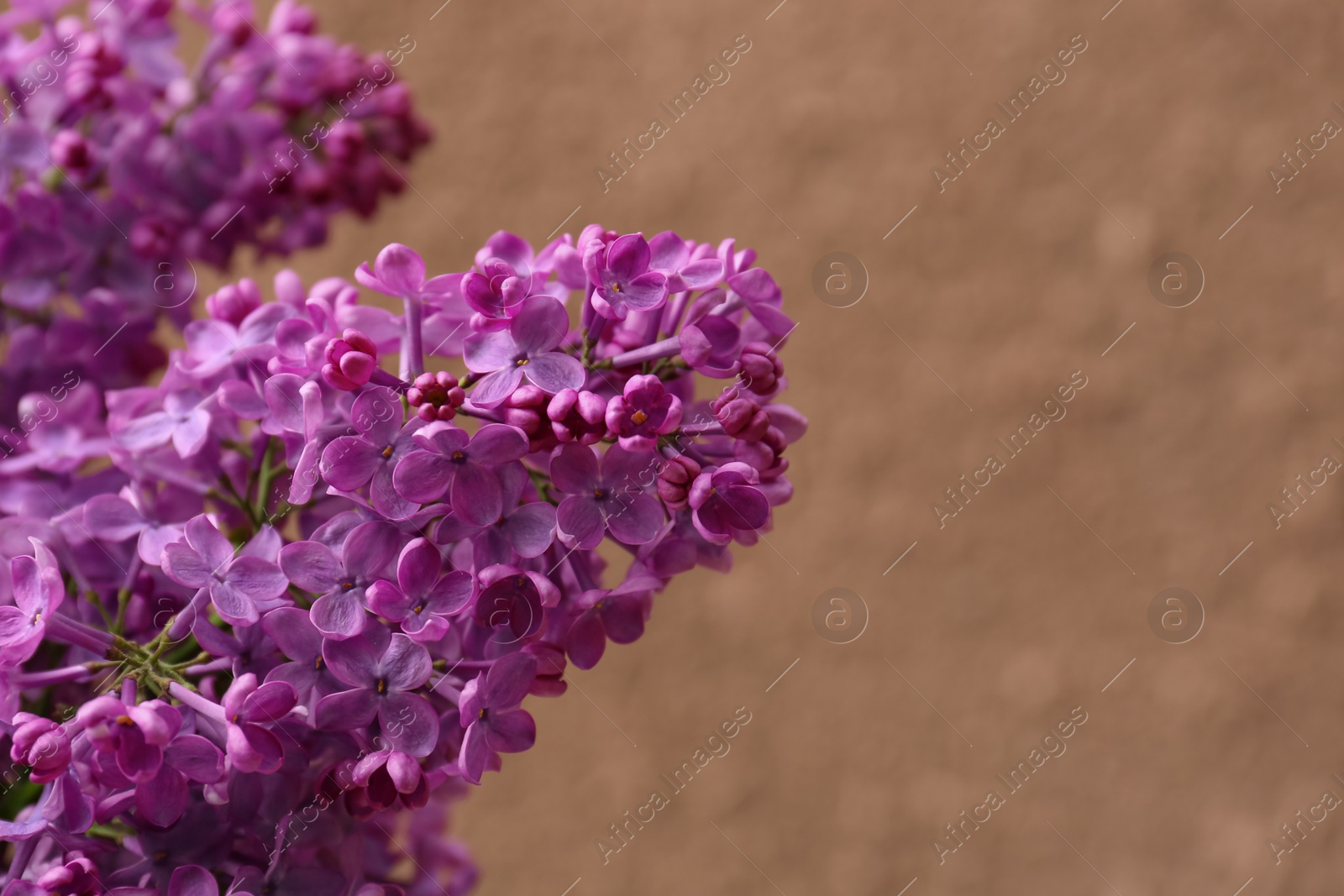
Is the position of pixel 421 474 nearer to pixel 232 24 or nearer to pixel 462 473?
pixel 462 473

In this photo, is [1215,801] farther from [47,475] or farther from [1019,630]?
[47,475]

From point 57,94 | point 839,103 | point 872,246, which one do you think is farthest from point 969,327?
point 57,94

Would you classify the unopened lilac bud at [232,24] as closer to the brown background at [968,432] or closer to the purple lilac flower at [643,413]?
the purple lilac flower at [643,413]

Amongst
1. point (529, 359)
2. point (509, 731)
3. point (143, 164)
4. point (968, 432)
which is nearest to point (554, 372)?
point (529, 359)

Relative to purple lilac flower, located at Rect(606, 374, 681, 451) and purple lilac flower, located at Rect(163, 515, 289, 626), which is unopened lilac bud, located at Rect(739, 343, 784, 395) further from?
purple lilac flower, located at Rect(163, 515, 289, 626)

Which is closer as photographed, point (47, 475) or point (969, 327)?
point (47, 475)

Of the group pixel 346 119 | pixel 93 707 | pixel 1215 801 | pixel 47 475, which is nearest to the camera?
pixel 93 707

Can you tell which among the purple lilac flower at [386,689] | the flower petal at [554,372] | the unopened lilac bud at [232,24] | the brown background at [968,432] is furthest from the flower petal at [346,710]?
the brown background at [968,432]
